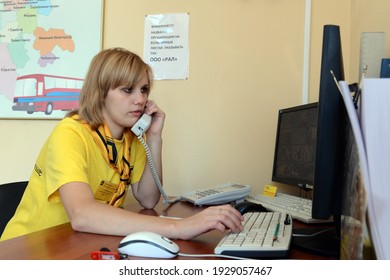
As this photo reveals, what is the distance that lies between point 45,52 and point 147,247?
1.56m

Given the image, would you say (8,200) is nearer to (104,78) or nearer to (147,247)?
(104,78)

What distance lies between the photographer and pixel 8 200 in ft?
4.17

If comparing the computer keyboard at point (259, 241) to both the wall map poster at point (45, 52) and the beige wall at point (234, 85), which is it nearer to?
the beige wall at point (234, 85)

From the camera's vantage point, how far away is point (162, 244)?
27.0 inches

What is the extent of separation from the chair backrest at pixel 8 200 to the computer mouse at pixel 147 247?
0.74 metres

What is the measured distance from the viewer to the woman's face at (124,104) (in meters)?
1.32

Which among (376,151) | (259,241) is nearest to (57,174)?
(259,241)

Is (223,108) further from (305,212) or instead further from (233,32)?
(305,212)

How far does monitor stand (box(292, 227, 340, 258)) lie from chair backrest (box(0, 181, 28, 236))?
922mm

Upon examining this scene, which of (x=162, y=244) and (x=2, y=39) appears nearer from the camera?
(x=162, y=244)

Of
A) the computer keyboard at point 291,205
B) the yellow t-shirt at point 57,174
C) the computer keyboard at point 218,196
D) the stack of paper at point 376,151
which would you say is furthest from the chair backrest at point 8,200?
the stack of paper at point 376,151

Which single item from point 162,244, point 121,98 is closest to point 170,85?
point 121,98

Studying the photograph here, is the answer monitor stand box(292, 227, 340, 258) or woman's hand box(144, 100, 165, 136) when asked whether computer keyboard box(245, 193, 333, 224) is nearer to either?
monitor stand box(292, 227, 340, 258)
